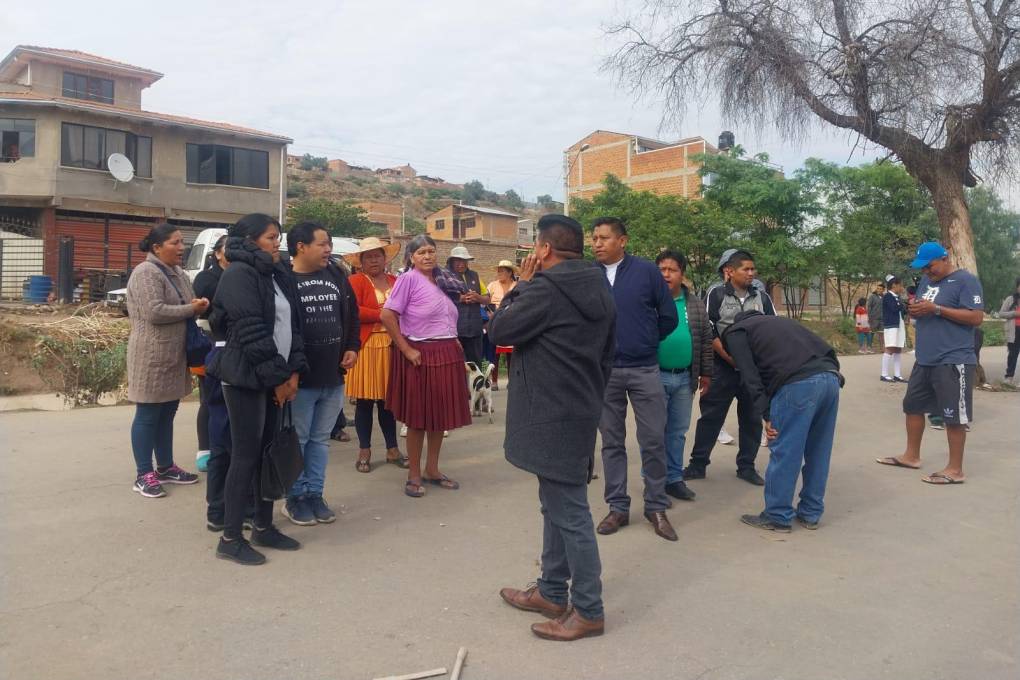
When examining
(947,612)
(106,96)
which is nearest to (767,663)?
(947,612)

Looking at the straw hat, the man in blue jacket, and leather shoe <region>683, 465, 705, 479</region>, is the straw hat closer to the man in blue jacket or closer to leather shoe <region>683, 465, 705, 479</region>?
the man in blue jacket

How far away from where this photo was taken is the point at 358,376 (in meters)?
6.18

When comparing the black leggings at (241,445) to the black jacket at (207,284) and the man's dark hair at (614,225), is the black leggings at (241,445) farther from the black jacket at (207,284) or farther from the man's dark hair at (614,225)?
the man's dark hair at (614,225)

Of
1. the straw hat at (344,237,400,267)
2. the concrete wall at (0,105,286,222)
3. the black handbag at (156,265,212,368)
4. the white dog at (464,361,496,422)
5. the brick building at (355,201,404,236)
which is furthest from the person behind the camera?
the brick building at (355,201,404,236)

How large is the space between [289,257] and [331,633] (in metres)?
2.54

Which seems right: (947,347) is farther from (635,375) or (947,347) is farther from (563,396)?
(563,396)

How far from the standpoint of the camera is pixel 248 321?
3959 mm

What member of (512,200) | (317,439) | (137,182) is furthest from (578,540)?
(512,200)

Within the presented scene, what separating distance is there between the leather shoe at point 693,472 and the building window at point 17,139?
89.4 feet

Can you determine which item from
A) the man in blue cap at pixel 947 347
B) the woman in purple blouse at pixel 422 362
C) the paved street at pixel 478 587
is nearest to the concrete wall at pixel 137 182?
the paved street at pixel 478 587

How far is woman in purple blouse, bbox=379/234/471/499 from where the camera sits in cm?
537

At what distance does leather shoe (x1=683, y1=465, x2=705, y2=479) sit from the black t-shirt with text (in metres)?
3.03

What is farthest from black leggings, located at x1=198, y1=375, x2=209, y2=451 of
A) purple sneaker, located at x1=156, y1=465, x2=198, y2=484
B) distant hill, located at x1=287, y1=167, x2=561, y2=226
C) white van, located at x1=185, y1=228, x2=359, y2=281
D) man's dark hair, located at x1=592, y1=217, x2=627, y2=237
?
distant hill, located at x1=287, y1=167, x2=561, y2=226

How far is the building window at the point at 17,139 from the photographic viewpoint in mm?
25484
